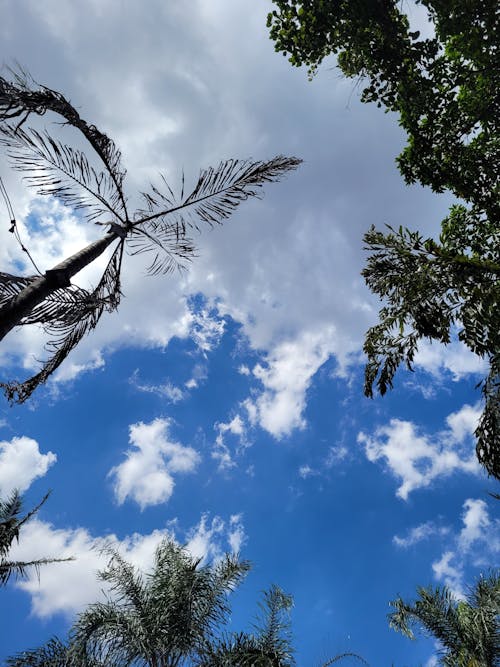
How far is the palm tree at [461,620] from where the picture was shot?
10.1 metres

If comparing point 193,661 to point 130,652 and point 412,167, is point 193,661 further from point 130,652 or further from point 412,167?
point 412,167

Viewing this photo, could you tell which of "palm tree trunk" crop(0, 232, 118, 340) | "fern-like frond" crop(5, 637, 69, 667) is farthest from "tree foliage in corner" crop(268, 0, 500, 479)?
"fern-like frond" crop(5, 637, 69, 667)

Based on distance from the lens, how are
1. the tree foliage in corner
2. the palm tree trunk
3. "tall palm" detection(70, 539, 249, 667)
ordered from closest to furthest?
the palm tree trunk
the tree foliage in corner
"tall palm" detection(70, 539, 249, 667)

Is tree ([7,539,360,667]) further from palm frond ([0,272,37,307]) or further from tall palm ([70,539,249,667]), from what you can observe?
palm frond ([0,272,37,307])

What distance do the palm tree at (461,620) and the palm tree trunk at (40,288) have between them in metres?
12.3

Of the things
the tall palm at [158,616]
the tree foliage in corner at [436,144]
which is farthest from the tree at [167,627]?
the tree foliage in corner at [436,144]

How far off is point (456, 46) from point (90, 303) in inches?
294

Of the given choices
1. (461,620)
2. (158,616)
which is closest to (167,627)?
(158,616)

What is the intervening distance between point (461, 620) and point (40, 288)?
44.8 feet

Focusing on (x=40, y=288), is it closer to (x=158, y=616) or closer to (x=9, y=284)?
(x=9, y=284)

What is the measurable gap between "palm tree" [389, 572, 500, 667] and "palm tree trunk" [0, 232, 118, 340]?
40.4 feet

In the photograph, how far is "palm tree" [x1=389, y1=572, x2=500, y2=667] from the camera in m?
10.1

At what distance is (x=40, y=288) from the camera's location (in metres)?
2.64

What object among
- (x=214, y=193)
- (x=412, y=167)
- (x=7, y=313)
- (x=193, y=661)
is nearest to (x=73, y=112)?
(x=214, y=193)
